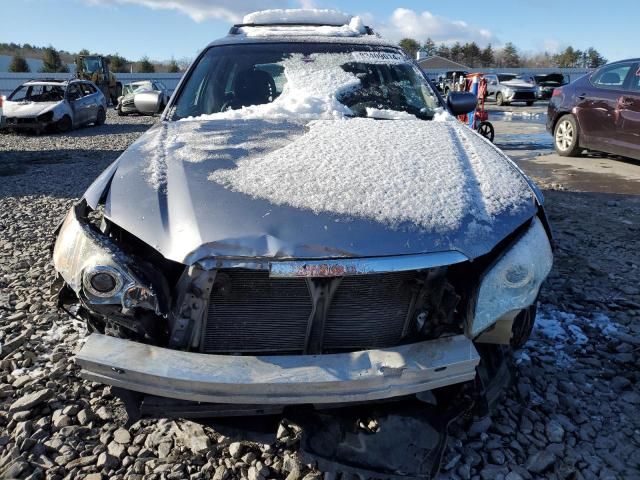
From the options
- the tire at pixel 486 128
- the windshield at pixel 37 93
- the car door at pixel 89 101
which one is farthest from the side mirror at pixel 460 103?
the car door at pixel 89 101

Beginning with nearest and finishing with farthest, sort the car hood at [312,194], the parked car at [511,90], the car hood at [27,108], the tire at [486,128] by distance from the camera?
1. the car hood at [312,194]
2. the tire at [486,128]
3. the car hood at [27,108]
4. the parked car at [511,90]

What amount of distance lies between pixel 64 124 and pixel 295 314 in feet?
47.2

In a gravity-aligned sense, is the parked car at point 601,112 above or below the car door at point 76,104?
above

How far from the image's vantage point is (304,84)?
336 cm

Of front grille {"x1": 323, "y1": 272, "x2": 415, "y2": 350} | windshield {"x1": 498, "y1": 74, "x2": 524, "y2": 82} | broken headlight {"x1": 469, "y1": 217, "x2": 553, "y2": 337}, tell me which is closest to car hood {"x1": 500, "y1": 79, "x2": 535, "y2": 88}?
windshield {"x1": 498, "y1": 74, "x2": 524, "y2": 82}

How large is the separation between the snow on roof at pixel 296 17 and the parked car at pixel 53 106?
11.1 metres

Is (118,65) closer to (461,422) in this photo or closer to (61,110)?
(61,110)

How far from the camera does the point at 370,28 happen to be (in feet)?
14.8

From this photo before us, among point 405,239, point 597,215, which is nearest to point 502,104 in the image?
point 597,215

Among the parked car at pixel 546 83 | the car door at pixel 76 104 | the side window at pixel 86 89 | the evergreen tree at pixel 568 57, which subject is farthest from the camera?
the evergreen tree at pixel 568 57

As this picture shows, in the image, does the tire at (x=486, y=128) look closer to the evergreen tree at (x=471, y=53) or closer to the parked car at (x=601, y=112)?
the parked car at (x=601, y=112)

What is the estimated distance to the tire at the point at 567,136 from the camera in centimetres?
851

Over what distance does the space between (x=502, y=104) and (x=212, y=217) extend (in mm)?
25244

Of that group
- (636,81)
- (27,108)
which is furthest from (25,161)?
(636,81)
